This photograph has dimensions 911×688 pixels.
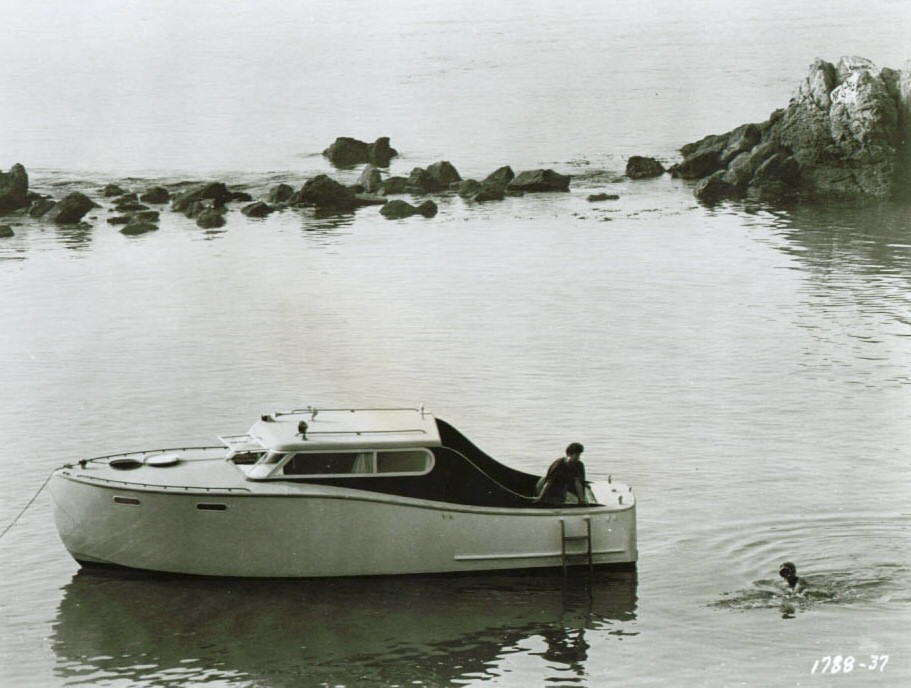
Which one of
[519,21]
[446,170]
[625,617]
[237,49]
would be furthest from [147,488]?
[519,21]

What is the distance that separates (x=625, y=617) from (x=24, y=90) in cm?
10851

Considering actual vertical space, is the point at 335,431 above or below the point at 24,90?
below

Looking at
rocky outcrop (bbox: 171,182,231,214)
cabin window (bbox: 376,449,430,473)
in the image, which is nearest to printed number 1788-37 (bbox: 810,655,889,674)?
cabin window (bbox: 376,449,430,473)

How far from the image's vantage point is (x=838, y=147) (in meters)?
70.8

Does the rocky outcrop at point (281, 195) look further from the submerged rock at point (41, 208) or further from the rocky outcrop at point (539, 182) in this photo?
the rocky outcrop at point (539, 182)

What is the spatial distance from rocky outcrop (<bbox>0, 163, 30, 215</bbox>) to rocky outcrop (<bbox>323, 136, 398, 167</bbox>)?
19.9 meters

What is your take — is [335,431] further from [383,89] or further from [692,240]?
[383,89]

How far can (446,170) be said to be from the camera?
7469 centimetres

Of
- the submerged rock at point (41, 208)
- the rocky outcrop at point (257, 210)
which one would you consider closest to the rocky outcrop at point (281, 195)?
the rocky outcrop at point (257, 210)

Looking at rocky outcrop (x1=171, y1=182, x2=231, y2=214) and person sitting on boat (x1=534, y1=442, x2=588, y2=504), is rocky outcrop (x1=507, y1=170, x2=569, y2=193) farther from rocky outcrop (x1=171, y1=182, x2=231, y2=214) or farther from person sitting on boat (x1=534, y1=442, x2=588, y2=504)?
person sitting on boat (x1=534, y1=442, x2=588, y2=504)

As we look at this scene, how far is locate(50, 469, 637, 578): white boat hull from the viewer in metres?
21.2

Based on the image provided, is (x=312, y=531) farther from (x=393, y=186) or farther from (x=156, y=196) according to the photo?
(x=156, y=196)

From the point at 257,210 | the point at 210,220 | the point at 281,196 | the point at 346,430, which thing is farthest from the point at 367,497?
the point at 281,196

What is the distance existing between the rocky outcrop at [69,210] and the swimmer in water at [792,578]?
50194 mm
